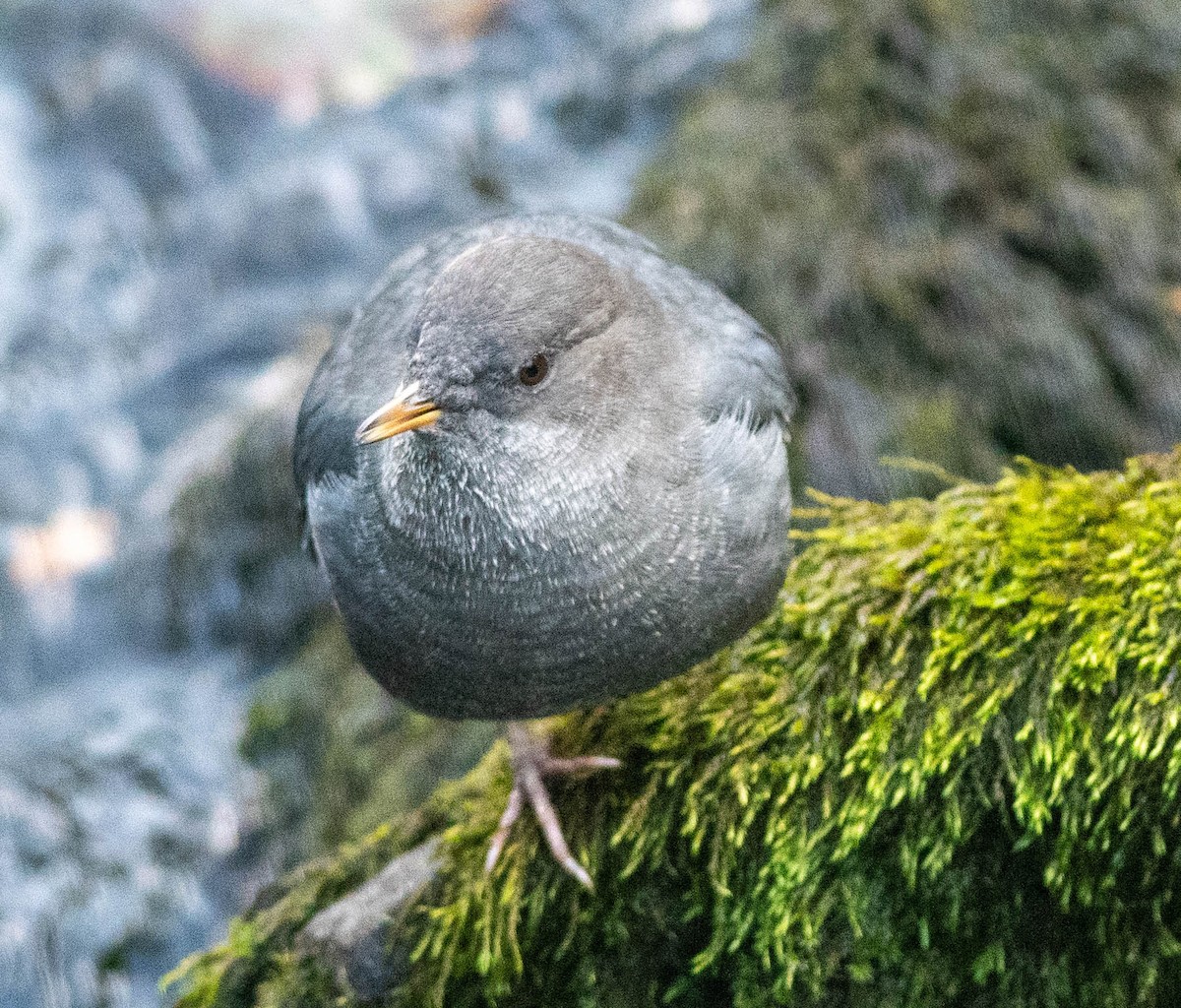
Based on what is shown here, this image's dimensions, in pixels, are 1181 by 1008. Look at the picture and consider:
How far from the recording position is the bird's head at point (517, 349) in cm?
219

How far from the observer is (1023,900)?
2293mm

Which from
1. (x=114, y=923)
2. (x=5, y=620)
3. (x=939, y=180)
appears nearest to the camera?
(x=114, y=923)

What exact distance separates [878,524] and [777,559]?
0.41 metres

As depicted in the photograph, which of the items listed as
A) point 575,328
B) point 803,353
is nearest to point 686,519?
point 575,328

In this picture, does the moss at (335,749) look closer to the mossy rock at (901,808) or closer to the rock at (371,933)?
the rock at (371,933)

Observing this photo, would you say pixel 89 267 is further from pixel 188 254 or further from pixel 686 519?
pixel 686 519

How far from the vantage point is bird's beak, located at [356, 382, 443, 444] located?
2.14 m

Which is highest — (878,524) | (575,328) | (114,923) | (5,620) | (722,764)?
(575,328)

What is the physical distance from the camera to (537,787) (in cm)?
265

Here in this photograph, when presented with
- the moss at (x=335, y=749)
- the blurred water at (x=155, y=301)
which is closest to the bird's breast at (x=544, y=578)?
the moss at (x=335, y=749)

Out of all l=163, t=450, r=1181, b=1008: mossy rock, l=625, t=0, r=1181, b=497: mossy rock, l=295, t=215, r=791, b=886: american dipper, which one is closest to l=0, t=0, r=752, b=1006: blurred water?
l=625, t=0, r=1181, b=497: mossy rock

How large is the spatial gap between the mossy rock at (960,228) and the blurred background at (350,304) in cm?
2

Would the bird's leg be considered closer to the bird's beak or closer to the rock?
the rock

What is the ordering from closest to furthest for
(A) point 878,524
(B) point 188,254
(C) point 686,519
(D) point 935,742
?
1. (D) point 935,742
2. (C) point 686,519
3. (A) point 878,524
4. (B) point 188,254
